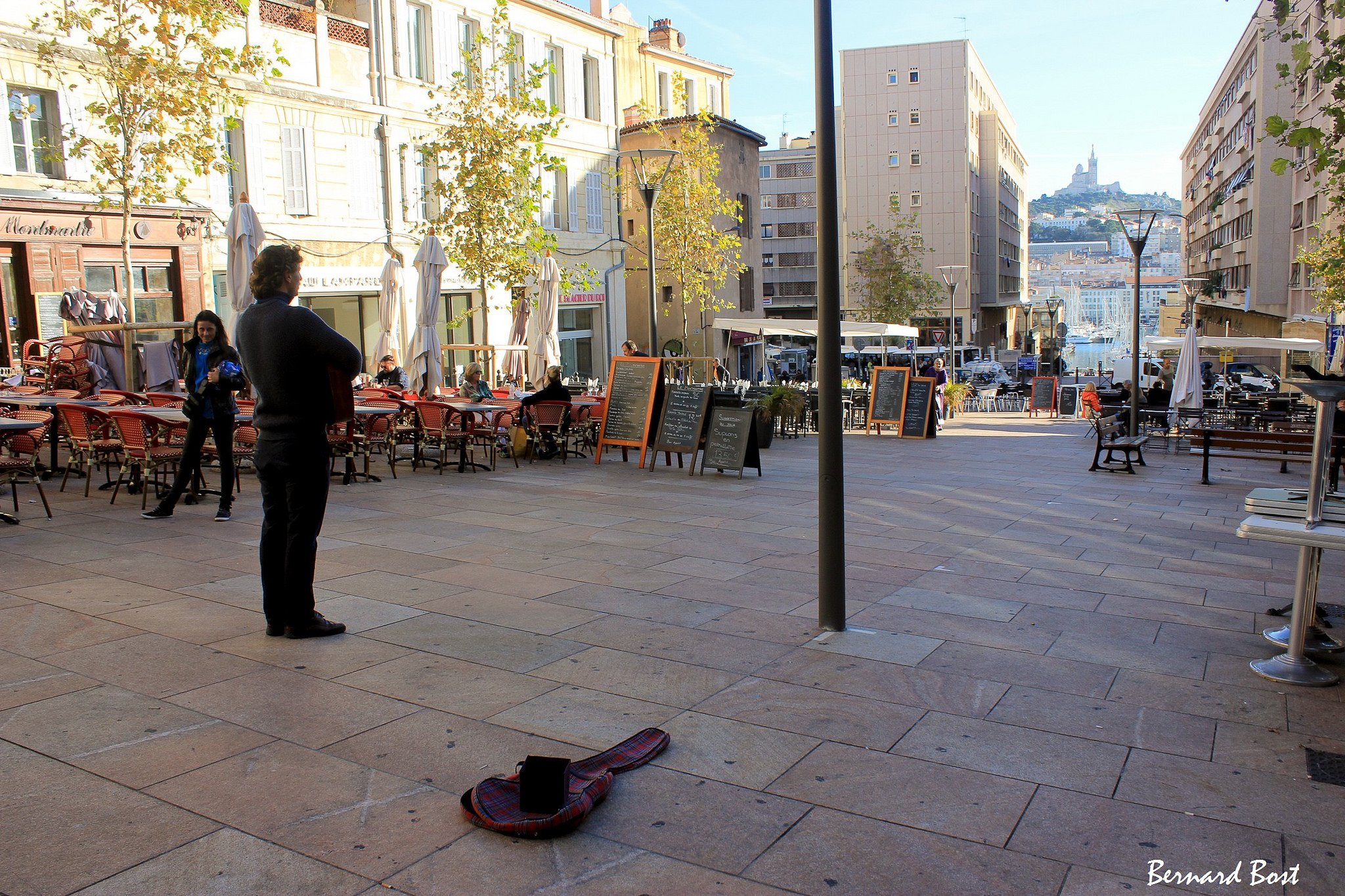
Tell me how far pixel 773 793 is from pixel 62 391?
12.6 metres

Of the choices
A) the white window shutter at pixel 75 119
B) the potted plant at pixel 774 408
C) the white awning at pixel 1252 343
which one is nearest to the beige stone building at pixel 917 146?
the white awning at pixel 1252 343

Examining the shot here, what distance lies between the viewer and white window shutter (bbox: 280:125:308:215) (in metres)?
22.5

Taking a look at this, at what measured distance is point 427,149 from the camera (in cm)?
2084

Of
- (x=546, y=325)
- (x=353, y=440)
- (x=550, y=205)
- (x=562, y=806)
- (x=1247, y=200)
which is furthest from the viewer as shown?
(x=1247, y=200)

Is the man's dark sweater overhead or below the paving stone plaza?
overhead

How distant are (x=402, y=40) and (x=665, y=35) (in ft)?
56.8

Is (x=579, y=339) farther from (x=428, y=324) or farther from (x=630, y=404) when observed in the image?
(x=630, y=404)

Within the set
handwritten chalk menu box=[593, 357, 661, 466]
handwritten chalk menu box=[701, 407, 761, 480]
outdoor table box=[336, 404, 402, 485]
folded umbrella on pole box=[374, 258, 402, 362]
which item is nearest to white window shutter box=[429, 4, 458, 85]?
folded umbrella on pole box=[374, 258, 402, 362]

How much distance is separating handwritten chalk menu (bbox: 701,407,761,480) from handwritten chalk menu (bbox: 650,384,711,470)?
189mm

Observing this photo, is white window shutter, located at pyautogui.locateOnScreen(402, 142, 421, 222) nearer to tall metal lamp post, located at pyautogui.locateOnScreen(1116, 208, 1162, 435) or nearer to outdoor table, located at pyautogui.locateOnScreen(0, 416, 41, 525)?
tall metal lamp post, located at pyautogui.locateOnScreen(1116, 208, 1162, 435)

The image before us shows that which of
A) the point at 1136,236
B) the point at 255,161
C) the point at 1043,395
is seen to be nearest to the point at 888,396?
the point at 1136,236

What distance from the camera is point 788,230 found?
81750 millimetres

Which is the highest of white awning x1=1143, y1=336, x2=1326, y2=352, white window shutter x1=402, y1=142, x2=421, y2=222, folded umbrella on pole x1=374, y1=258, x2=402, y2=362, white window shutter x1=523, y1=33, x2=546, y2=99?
white window shutter x1=523, y1=33, x2=546, y2=99

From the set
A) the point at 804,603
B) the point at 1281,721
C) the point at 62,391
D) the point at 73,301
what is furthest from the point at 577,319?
the point at 1281,721
